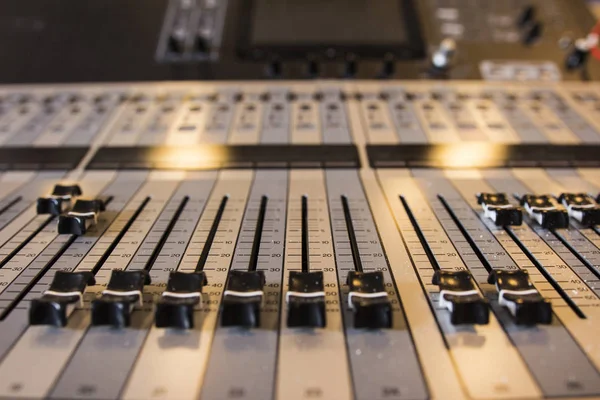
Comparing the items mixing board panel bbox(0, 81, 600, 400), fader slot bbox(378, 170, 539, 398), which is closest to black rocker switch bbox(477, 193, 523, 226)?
mixing board panel bbox(0, 81, 600, 400)

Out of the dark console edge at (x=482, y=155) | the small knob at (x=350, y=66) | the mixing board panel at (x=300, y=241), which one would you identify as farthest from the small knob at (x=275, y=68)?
the dark console edge at (x=482, y=155)

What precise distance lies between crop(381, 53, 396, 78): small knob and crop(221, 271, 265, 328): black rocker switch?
49.4 inches

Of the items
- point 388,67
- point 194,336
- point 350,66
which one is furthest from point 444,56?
point 194,336

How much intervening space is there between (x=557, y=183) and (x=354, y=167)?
0.55 meters

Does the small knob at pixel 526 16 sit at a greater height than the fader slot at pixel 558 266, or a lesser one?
greater

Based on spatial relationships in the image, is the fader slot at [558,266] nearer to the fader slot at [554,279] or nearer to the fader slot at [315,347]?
the fader slot at [554,279]

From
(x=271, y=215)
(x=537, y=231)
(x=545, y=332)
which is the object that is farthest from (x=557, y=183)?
(x=271, y=215)

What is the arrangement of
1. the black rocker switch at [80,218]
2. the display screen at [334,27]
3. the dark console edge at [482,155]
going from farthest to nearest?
the display screen at [334,27] < the dark console edge at [482,155] < the black rocker switch at [80,218]

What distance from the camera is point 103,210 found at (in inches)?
48.1

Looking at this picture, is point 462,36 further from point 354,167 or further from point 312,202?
point 312,202

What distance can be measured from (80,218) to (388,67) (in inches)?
48.8

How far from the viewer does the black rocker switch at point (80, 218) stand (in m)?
1.10

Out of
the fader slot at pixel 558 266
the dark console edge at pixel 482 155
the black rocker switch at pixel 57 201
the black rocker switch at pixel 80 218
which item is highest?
the dark console edge at pixel 482 155

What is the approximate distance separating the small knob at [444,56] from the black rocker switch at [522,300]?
120cm
